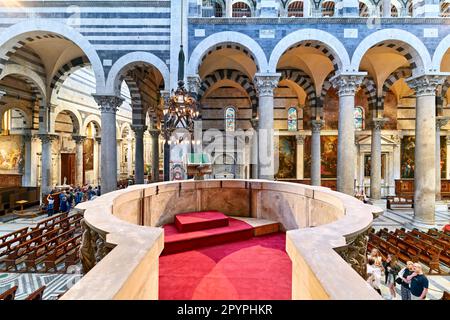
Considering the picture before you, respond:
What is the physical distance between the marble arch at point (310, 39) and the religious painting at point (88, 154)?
17714mm

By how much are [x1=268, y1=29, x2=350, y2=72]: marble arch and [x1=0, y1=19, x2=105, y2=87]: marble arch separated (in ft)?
22.3

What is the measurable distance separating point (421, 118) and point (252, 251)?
9448 mm

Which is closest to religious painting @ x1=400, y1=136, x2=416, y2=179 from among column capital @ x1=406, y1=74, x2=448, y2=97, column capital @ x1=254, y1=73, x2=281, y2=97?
column capital @ x1=406, y1=74, x2=448, y2=97

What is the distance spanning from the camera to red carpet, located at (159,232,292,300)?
2.59m

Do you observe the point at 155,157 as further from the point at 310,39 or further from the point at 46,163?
the point at 310,39

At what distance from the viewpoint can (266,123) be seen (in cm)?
977

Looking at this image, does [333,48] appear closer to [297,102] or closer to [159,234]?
[297,102]

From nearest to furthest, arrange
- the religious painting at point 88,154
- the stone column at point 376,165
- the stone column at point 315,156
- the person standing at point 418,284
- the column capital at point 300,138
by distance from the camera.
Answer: the person standing at point 418,284 < the stone column at point 376,165 < the stone column at point 315,156 < the column capital at point 300,138 < the religious painting at point 88,154

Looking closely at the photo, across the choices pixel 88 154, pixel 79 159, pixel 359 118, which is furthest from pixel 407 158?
pixel 88 154

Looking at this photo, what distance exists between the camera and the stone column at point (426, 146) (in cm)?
940

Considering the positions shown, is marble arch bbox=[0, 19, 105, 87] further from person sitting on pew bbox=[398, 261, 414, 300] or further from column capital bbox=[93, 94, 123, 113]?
person sitting on pew bbox=[398, 261, 414, 300]

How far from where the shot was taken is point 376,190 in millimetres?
13711

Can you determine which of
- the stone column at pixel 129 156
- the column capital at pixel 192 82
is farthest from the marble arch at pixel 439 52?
the stone column at pixel 129 156

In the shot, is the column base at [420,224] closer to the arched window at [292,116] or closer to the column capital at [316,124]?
the column capital at [316,124]
